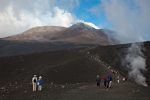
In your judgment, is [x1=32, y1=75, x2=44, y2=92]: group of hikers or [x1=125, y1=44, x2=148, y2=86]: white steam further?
[x1=125, y1=44, x2=148, y2=86]: white steam

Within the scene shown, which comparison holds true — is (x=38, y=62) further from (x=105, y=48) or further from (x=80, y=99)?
(x=80, y=99)

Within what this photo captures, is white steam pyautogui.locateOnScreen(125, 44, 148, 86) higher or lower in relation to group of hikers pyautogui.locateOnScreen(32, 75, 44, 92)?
higher

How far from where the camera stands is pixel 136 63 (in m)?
70.8

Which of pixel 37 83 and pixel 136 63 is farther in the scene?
pixel 136 63

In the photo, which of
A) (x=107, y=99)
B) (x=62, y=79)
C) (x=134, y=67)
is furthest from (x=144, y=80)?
(x=107, y=99)

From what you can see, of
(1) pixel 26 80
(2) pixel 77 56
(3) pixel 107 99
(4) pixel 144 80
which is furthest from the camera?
(2) pixel 77 56

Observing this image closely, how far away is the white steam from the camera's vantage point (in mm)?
65344

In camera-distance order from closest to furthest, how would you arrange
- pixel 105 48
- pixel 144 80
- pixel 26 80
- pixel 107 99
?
pixel 107 99, pixel 26 80, pixel 144 80, pixel 105 48

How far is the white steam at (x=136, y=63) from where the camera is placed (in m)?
65.3

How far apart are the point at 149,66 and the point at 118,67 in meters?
7.34

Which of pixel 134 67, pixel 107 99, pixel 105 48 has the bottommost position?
pixel 107 99

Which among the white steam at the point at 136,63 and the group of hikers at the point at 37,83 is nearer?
the group of hikers at the point at 37,83

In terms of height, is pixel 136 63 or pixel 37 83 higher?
pixel 136 63

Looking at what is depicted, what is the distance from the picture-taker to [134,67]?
68.5 m
